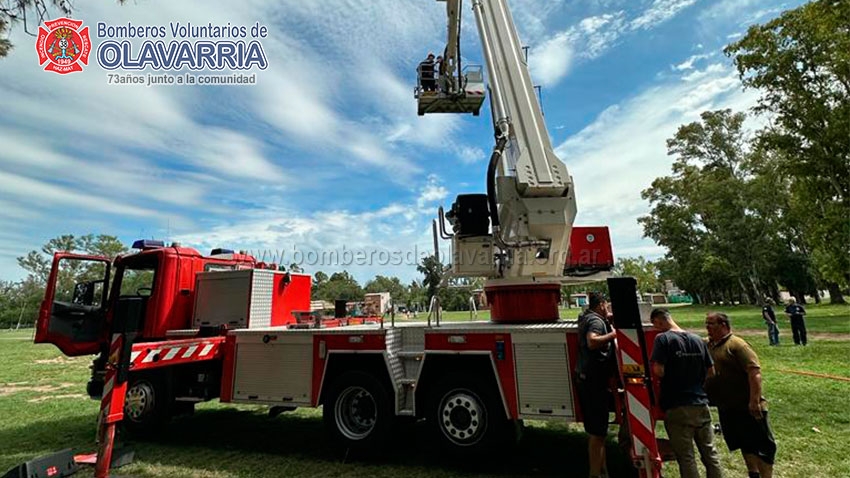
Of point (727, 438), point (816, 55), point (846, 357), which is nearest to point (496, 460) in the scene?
point (727, 438)

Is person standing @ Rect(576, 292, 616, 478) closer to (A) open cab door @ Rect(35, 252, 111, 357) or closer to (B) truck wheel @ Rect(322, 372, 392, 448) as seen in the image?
(B) truck wheel @ Rect(322, 372, 392, 448)

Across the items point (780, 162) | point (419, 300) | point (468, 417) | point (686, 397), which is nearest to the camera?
point (686, 397)

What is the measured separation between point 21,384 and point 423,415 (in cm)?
1557

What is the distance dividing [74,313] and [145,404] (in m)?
2.00

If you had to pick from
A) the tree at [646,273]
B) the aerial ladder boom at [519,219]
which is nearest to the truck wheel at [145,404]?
the aerial ladder boom at [519,219]

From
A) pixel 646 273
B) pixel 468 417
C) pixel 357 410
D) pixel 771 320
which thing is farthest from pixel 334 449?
pixel 646 273

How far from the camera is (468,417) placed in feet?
17.8

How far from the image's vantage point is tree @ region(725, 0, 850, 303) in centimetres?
1823

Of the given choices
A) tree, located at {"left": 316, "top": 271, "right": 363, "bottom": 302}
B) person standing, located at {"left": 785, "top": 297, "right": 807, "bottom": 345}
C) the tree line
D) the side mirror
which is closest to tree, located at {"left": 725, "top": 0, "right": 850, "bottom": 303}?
the tree line

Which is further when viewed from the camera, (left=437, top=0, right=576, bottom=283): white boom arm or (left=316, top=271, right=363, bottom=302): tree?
(left=316, top=271, right=363, bottom=302): tree

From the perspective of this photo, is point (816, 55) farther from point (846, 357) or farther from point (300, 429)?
point (300, 429)

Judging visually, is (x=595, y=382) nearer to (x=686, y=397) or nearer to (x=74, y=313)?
(x=686, y=397)

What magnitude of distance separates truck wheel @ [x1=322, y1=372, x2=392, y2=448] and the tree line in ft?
75.4

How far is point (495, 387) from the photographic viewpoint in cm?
536
